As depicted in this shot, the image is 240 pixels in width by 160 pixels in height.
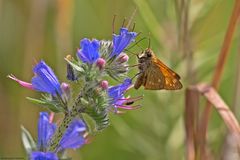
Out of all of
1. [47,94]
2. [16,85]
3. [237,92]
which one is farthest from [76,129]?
[16,85]

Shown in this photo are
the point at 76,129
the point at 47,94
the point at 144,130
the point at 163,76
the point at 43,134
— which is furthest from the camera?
the point at 144,130

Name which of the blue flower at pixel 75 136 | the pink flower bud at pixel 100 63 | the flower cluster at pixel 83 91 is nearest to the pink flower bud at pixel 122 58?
the flower cluster at pixel 83 91

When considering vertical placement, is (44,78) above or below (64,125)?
above

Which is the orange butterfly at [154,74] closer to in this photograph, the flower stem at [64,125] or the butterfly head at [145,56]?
the butterfly head at [145,56]

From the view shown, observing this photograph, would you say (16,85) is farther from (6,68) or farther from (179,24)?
(179,24)

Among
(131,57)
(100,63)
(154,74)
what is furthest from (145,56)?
(131,57)

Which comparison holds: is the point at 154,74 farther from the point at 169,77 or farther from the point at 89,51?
the point at 89,51

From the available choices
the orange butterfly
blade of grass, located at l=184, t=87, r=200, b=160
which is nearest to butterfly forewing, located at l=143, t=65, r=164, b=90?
the orange butterfly
